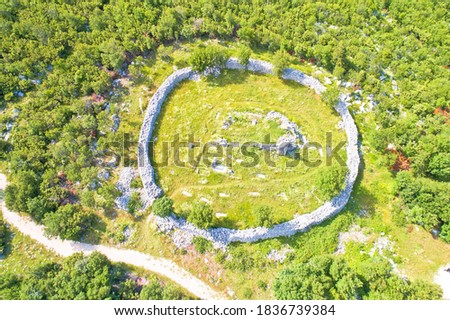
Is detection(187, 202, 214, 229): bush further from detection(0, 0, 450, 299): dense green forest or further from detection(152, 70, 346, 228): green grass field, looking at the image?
detection(0, 0, 450, 299): dense green forest

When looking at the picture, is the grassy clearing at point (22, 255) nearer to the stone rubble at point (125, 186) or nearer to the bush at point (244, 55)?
the stone rubble at point (125, 186)

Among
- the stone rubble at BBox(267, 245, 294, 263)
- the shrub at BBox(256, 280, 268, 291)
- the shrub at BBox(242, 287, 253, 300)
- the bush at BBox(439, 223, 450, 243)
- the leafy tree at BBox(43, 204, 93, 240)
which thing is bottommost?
Answer: the shrub at BBox(242, 287, 253, 300)

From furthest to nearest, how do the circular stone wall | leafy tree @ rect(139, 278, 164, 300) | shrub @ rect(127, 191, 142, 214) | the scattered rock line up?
the scattered rock, shrub @ rect(127, 191, 142, 214), the circular stone wall, leafy tree @ rect(139, 278, 164, 300)

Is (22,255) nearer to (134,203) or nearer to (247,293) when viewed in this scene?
(134,203)

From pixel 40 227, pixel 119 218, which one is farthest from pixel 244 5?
pixel 40 227

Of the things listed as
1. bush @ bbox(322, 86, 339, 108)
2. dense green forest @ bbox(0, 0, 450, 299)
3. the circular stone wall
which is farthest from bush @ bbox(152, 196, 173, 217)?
bush @ bbox(322, 86, 339, 108)

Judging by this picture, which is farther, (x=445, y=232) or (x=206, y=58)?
(x=206, y=58)

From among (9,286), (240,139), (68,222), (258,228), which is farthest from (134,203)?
(240,139)
